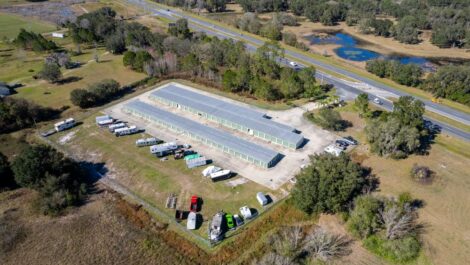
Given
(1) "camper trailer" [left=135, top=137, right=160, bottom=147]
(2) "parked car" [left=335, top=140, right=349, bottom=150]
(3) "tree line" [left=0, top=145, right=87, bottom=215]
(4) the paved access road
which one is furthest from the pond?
(3) "tree line" [left=0, top=145, right=87, bottom=215]

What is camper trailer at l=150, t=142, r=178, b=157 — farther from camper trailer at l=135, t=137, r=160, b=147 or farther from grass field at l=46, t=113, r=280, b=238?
camper trailer at l=135, t=137, r=160, b=147

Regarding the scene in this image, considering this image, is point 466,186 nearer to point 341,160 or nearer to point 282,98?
point 341,160

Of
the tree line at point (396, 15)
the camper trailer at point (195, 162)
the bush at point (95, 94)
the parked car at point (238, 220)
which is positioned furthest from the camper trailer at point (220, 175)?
the tree line at point (396, 15)

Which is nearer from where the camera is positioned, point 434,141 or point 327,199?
point 327,199

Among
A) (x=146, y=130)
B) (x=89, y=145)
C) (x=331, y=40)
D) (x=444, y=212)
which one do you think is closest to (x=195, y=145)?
(x=146, y=130)

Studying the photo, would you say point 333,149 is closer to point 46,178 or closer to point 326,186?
point 326,186

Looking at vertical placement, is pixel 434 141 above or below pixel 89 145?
above

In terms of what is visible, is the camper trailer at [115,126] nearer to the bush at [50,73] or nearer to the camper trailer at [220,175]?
the camper trailer at [220,175]
